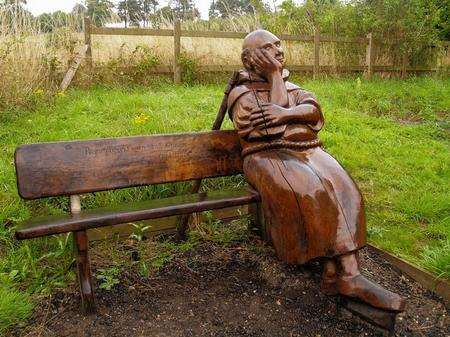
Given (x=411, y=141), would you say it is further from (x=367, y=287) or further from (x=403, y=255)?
(x=367, y=287)

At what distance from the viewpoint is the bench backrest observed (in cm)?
256

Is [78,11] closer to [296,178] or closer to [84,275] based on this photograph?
[84,275]

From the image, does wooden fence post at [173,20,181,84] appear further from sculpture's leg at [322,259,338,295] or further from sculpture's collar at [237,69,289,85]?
sculpture's leg at [322,259,338,295]

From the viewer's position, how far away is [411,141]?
5598mm

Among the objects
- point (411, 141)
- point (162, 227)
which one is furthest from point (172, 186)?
point (411, 141)

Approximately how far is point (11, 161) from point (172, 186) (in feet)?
4.78

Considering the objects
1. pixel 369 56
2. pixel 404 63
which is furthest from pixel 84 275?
pixel 404 63

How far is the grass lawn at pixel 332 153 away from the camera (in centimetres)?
291

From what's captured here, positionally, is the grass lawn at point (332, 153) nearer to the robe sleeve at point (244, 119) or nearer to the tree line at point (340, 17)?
the robe sleeve at point (244, 119)

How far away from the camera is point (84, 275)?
251 cm

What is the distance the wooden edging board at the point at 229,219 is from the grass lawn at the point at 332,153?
66 millimetres

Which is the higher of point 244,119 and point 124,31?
point 124,31

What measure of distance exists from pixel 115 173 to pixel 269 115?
95 cm

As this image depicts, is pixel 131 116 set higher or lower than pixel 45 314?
higher
